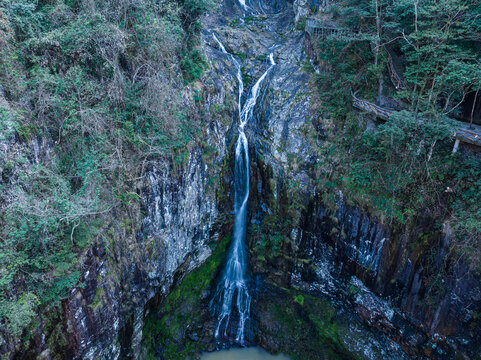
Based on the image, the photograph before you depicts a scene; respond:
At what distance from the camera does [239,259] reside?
1406 centimetres

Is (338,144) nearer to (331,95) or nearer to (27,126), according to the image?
(331,95)

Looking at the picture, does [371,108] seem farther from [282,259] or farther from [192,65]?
[282,259]

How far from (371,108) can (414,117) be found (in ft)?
7.18

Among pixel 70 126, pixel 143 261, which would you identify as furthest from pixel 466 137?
pixel 70 126

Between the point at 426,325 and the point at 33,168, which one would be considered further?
the point at 426,325

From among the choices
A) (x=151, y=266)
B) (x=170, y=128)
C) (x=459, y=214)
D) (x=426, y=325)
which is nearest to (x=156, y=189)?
(x=170, y=128)

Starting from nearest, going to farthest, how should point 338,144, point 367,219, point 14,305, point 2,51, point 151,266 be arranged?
point 14,305 < point 2,51 < point 151,266 < point 367,219 < point 338,144

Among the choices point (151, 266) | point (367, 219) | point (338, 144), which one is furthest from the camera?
point (338, 144)

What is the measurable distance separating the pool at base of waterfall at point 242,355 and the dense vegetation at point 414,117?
851 cm

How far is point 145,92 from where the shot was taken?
9211mm

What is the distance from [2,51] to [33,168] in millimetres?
3092

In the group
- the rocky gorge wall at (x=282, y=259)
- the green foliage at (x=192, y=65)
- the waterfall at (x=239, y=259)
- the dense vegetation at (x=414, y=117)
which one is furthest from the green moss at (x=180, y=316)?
the green foliage at (x=192, y=65)

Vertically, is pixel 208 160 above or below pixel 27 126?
below

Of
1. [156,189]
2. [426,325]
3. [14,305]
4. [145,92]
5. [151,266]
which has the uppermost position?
[145,92]
